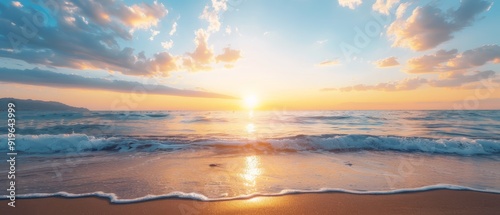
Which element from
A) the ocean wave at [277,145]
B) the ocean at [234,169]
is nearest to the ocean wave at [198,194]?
the ocean at [234,169]

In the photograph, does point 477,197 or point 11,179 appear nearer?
point 477,197

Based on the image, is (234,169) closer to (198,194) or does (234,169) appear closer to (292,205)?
(198,194)

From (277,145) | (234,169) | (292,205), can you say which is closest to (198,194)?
(292,205)

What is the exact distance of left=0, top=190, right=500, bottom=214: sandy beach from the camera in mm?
4023

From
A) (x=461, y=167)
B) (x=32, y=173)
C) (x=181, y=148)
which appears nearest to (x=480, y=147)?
(x=461, y=167)

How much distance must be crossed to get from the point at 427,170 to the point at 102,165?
10.2m

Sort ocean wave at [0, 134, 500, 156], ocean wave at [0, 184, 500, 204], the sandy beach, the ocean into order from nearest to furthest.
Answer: the sandy beach < ocean wave at [0, 184, 500, 204] < the ocean < ocean wave at [0, 134, 500, 156]

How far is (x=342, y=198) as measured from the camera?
4.58 metres

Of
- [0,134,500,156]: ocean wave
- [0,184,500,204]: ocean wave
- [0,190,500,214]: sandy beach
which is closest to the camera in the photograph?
[0,190,500,214]: sandy beach

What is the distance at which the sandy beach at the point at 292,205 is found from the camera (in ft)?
13.2

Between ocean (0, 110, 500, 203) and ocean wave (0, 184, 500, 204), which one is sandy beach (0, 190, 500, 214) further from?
ocean (0, 110, 500, 203)

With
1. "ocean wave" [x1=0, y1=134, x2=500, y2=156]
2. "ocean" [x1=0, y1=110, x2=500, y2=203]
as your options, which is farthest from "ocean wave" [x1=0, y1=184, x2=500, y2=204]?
"ocean wave" [x1=0, y1=134, x2=500, y2=156]

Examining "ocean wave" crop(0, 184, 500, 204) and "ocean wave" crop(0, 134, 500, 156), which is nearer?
"ocean wave" crop(0, 184, 500, 204)

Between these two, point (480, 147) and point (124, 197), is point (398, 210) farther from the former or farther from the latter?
point (480, 147)
